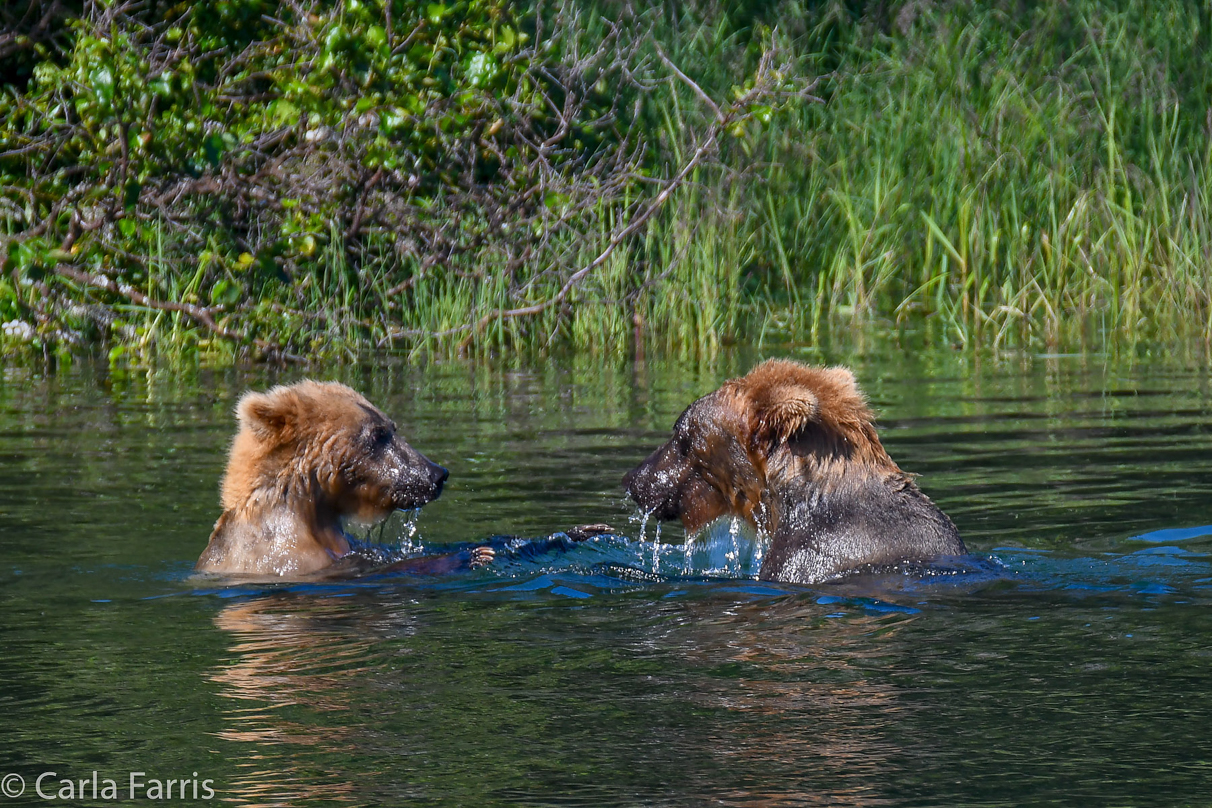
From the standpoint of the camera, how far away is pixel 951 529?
22.3ft

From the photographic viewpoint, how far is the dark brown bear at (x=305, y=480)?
7496mm

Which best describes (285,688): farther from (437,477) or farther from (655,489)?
(437,477)

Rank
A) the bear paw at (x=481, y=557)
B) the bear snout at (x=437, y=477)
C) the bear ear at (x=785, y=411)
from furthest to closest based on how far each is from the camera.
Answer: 1. the bear snout at (x=437, y=477)
2. the bear paw at (x=481, y=557)
3. the bear ear at (x=785, y=411)

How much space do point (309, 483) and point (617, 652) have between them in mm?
2586

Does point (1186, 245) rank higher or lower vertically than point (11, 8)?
lower

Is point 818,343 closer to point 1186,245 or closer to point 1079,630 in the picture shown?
point 1186,245

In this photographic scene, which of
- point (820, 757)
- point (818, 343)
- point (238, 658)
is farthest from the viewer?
point (818, 343)

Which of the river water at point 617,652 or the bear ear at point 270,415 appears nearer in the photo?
the river water at point 617,652

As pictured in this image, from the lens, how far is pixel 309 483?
7684mm

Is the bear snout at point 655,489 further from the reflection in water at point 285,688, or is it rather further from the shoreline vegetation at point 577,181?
the shoreline vegetation at point 577,181

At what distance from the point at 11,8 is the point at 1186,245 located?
424 inches

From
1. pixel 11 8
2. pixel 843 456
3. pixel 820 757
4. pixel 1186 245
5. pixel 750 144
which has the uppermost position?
pixel 11 8

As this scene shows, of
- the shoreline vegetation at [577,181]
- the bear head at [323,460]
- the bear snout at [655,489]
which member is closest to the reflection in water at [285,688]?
the bear head at [323,460]

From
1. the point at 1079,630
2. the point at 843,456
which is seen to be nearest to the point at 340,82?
the point at 843,456
